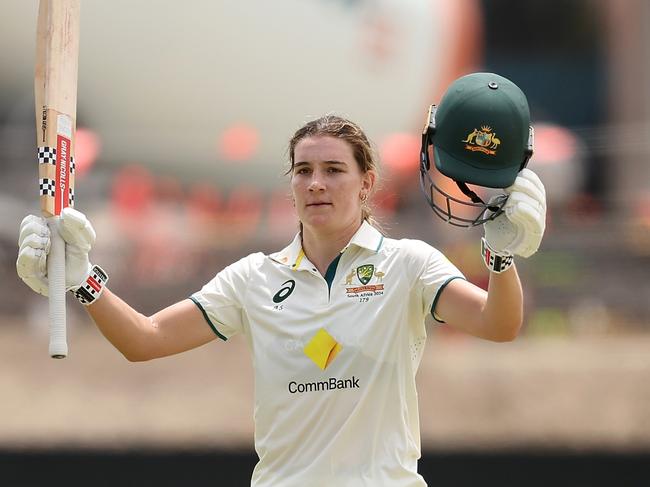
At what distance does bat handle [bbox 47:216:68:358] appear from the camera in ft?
13.1

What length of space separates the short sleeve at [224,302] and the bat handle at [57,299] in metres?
0.46

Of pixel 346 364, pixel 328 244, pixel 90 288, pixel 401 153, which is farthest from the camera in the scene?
pixel 401 153

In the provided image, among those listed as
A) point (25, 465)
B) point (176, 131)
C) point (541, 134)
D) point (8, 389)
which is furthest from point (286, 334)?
point (541, 134)

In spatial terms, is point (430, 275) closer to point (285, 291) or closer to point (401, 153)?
point (285, 291)

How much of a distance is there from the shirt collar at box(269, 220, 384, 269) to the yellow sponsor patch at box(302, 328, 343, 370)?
279 mm

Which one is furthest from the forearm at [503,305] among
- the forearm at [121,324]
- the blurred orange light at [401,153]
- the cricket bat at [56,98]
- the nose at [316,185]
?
the blurred orange light at [401,153]

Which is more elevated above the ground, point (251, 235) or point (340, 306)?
point (340, 306)

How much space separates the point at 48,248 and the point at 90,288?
18 centimetres

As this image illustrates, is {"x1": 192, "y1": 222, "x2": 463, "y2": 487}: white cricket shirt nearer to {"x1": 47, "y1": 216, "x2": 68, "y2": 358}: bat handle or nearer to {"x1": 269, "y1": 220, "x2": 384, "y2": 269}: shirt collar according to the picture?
{"x1": 269, "y1": 220, "x2": 384, "y2": 269}: shirt collar

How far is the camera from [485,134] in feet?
12.4

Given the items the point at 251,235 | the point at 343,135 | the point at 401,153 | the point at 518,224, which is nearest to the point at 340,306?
the point at 343,135

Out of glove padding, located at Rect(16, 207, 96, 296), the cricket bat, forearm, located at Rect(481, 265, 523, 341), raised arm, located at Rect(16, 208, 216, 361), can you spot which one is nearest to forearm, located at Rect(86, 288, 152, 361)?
raised arm, located at Rect(16, 208, 216, 361)

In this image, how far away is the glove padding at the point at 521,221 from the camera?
366 cm

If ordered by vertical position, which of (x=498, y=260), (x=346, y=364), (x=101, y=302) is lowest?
(x=346, y=364)
